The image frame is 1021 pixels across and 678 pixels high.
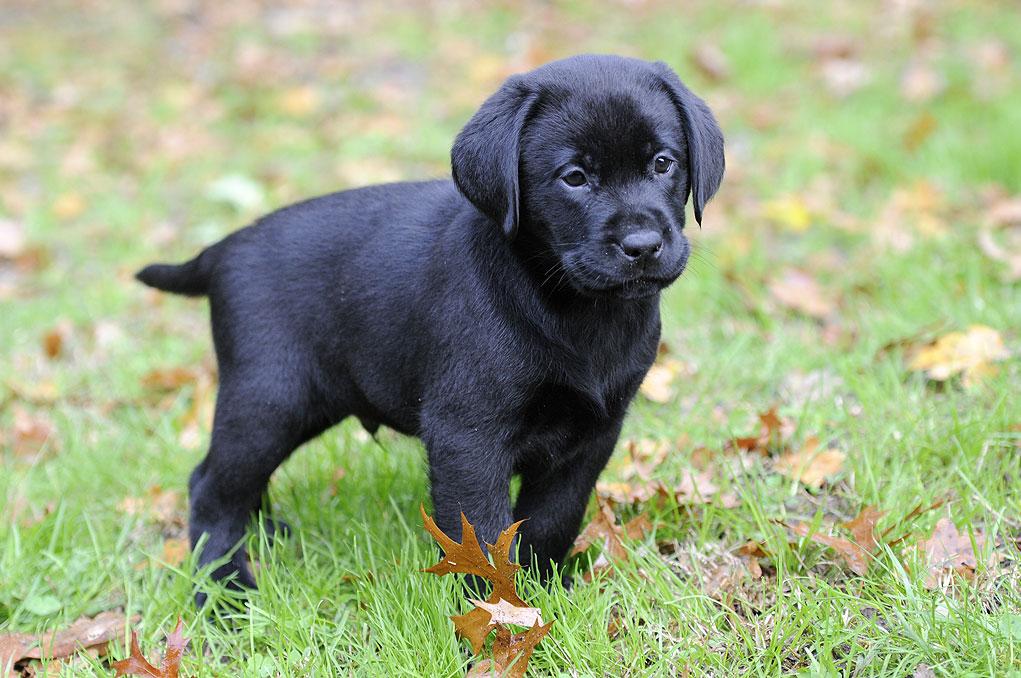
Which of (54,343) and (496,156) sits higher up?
(496,156)

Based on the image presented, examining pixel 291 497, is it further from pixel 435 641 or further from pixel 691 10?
pixel 691 10

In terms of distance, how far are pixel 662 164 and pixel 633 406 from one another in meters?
1.39

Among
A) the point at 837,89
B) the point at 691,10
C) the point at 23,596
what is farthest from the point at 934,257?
the point at 691,10

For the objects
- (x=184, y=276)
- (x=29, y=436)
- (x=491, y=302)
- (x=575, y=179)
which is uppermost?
(x=575, y=179)

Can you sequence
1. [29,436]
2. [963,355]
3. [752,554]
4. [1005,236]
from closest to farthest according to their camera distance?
[752,554] → [963,355] → [29,436] → [1005,236]

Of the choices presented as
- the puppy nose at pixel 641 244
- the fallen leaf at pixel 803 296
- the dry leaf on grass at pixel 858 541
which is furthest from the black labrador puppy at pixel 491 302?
the fallen leaf at pixel 803 296

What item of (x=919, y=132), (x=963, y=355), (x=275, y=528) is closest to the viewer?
(x=275, y=528)

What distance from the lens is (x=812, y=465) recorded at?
124 inches

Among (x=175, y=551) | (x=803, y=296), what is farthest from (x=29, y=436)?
(x=803, y=296)

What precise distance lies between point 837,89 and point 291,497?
4.89 m

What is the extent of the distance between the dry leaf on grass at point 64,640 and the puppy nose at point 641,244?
165 centimetres

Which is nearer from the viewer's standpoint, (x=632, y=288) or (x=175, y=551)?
(x=632, y=288)

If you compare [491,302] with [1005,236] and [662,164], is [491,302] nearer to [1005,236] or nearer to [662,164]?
[662,164]

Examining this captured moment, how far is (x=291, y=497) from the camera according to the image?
3283 millimetres
